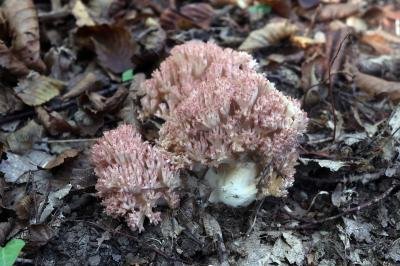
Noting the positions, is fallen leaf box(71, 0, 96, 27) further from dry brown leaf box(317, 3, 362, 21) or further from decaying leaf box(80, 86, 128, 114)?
dry brown leaf box(317, 3, 362, 21)

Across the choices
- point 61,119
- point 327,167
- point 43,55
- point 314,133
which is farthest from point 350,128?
point 43,55

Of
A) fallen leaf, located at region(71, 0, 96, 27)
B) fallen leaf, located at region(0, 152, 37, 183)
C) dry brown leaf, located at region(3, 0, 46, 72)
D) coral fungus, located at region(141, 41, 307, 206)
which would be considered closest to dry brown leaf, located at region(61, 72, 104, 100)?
dry brown leaf, located at region(3, 0, 46, 72)

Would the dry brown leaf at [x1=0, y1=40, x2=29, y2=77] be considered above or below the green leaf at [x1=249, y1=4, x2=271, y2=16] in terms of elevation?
above

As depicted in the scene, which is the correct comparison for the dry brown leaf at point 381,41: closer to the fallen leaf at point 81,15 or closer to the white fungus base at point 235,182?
the white fungus base at point 235,182

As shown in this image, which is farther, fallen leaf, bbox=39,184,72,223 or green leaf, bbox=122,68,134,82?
green leaf, bbox=122,68,134,82

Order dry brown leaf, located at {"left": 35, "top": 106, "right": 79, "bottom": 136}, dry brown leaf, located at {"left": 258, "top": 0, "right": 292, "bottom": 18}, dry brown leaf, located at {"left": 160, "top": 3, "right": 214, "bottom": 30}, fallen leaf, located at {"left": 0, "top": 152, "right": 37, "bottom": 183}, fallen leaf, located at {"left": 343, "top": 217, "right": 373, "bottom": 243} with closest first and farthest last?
fallen leaf, located at {"left": 343, "top": 217, "right": 373, "bottom": 243}
fallen leaf, located at {"left": 0, "top": 152, "right": 37, "bottom": 183}
dry brown leaf, located at {"left": 35, "top": 106, "right": 79, "bottom": 136}
dry brown leaf, located at {"left": 160, "top": 3, "right": 214, "bottom": 30}
dry brown leaf, located at {"left": 258, "top": 0, "right": 292, "bottom": 18}

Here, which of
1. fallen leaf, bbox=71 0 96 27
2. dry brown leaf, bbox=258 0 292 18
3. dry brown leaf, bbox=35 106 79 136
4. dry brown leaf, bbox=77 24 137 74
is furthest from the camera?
dry brown leaf, bbox=258 0 292 18

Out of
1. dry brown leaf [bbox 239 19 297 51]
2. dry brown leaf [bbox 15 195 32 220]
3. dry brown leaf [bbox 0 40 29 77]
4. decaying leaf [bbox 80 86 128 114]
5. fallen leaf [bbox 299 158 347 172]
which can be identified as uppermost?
dry brown leaf [bbox 0 40 29 77]
